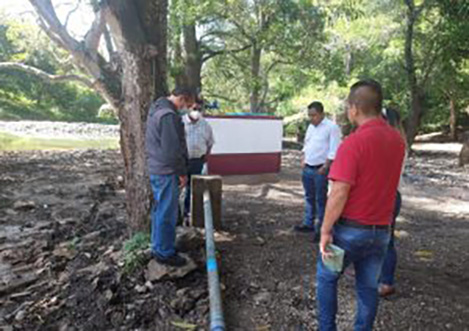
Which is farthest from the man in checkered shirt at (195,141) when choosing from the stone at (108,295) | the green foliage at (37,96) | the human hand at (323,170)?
the green foliage at (37,96)

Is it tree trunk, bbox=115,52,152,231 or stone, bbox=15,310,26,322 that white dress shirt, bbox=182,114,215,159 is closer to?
tree trunk, bbox=115,52,152,231

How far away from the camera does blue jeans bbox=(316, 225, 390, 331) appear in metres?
2.53

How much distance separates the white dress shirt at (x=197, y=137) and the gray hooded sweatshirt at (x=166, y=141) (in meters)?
1.99

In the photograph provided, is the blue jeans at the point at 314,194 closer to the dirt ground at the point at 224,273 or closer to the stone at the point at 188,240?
the dirt ground at the point at 224,273

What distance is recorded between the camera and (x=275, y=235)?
5629 millimetres

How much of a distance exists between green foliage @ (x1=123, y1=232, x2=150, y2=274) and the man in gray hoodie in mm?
200

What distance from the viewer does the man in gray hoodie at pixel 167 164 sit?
380cm

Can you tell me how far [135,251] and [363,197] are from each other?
2615mm

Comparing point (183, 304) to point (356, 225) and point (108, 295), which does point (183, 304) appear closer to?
point (108, 295)


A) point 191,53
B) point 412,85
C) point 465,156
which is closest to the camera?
point 191,53

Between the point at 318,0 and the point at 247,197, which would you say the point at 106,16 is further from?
the point at 318,0

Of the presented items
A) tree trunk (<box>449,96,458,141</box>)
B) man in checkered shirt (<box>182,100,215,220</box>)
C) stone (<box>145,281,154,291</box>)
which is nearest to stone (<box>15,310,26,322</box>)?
stone (<box>145,281,154,291</box>)

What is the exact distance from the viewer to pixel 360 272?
2.66 m

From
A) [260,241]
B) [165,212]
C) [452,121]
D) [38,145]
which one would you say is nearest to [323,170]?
[260,241]
